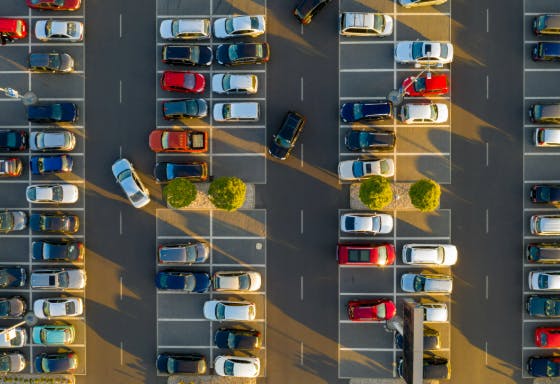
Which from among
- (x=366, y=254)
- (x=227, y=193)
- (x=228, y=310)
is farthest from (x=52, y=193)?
(x=366, y=254)

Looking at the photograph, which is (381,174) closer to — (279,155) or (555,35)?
(279,155)

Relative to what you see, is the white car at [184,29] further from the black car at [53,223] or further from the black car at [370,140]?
the black car at [53,223]

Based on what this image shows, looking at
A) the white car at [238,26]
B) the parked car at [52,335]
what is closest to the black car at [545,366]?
the white car at [238,26]

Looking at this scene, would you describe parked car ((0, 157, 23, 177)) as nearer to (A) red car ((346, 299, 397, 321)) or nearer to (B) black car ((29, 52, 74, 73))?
(B) black car ((29, 52, 74, 73))

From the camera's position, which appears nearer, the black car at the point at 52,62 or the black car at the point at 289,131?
the black car at the point at 289,131

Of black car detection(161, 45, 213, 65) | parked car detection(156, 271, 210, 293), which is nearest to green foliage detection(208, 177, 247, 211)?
parked car detection(156, 271, 210, 293)

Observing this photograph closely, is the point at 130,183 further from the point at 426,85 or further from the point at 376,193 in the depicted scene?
the point at 426,85
